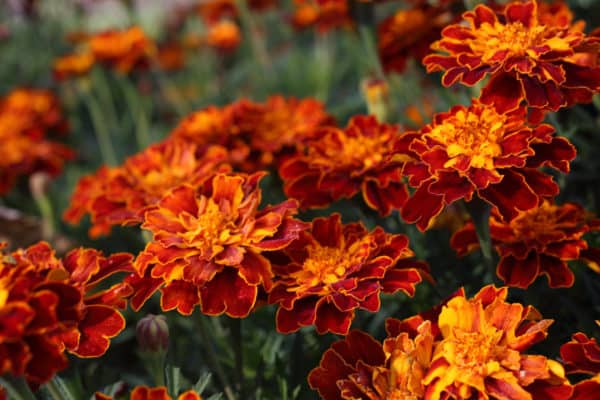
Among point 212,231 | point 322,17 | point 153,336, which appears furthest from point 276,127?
point 322,17

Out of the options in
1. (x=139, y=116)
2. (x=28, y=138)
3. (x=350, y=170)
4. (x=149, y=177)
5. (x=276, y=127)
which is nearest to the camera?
(x=350, y=170)

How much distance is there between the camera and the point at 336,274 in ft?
3.45

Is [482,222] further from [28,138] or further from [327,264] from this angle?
[28,138]

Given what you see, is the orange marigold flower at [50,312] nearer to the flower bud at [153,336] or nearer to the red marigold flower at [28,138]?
the flower bud at [153,336]

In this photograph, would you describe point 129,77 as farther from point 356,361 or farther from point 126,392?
point 356,361

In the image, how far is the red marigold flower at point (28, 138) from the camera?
85.6 inches

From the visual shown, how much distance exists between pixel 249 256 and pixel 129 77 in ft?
6.30

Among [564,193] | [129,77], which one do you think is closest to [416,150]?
[564,193]

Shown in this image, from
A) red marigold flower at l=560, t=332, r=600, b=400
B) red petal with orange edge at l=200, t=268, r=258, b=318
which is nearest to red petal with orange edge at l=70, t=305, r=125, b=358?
A: red petal with orange edge at l=200, t=268, r=258, b=318

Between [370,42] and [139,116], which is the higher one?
[370,42]

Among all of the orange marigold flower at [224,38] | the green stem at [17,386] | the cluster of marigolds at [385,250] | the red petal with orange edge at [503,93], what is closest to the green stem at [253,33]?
the orange marigold flower at [224,38]

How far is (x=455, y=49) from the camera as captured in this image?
3.77ft

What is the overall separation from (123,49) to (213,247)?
1641 mm

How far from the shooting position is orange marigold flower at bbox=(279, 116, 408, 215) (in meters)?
1.21
